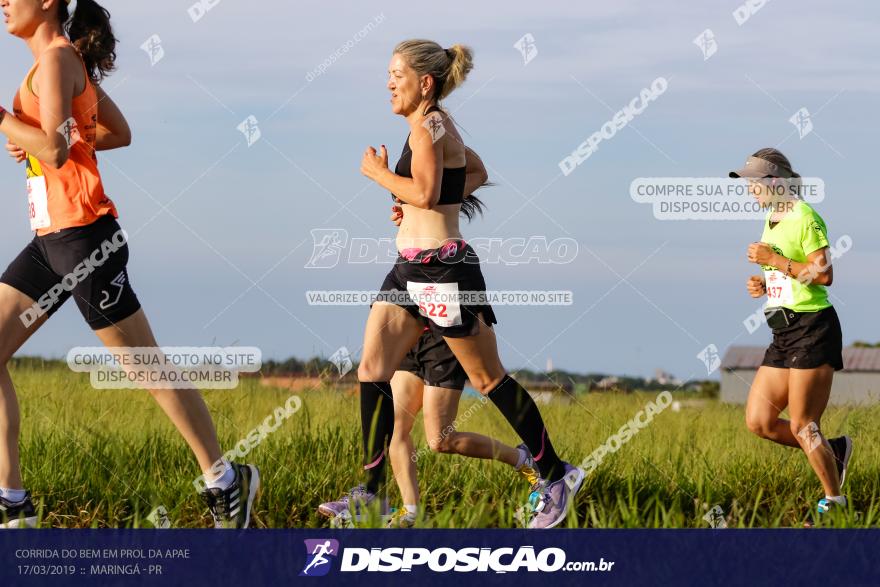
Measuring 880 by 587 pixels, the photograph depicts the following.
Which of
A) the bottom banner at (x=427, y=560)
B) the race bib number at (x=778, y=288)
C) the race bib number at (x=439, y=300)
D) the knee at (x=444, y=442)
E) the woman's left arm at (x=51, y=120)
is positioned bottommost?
the bottom banner at (x=427, y=560)

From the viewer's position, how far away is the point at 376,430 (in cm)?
527

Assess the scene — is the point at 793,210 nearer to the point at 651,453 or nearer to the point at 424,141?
the point at 651,453

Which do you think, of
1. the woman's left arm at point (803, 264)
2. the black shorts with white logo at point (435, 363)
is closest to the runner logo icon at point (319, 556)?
the black shorts with white logo at point (435, 363)

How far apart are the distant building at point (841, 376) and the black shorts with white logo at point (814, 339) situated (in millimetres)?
692

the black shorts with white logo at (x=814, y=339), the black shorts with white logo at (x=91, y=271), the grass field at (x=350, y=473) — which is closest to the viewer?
the black shorts with white logo at (x=91, y=271)

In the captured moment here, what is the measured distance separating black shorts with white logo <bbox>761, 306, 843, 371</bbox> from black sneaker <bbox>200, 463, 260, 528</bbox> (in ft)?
9.44

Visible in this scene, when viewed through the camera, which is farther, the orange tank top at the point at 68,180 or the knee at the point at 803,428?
the knee at the point at 803,428

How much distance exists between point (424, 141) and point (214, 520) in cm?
194

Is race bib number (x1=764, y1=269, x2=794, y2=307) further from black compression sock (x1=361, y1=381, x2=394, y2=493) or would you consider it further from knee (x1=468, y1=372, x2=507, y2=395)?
black compression sock (x1=361, y1=381, x2=394, y2=493)

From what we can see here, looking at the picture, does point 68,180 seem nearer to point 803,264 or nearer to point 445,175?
point 445,175

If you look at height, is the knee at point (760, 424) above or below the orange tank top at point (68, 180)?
below

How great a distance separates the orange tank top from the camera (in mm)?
4699

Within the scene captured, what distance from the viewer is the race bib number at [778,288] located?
599 centimetres

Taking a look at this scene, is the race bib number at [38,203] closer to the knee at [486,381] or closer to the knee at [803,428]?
the knee at [486,381]
